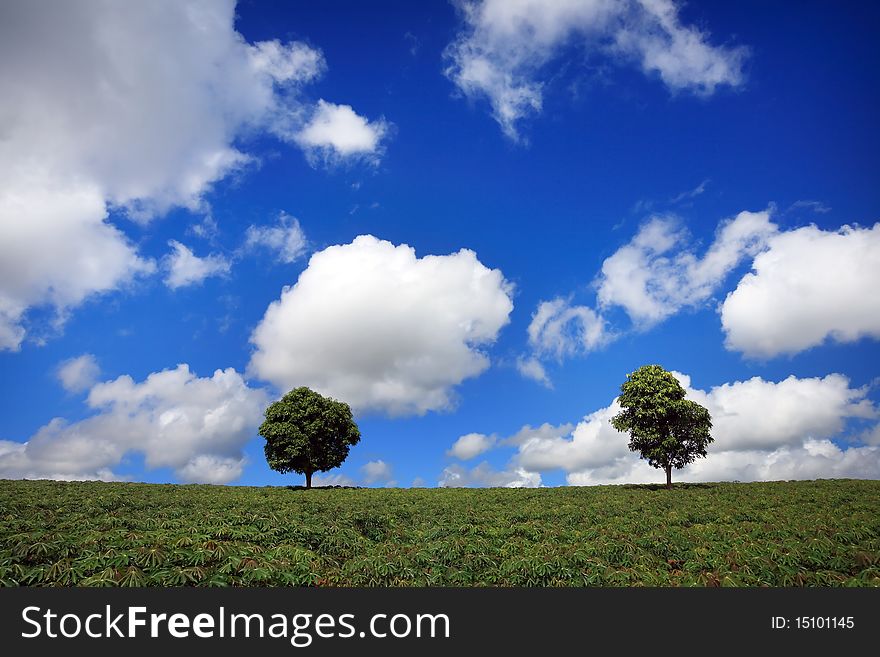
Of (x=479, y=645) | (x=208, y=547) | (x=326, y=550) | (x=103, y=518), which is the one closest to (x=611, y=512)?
(x=326, y=550)

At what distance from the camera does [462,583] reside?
12.6 m

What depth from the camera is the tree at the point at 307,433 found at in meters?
48.8

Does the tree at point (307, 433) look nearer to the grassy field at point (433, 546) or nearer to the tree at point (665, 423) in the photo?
the grassy field at point (433, 546)

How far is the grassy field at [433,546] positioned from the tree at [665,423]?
17429 mm

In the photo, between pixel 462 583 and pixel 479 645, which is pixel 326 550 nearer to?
pixel 462 583

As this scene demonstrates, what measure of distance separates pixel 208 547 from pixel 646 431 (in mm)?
38792

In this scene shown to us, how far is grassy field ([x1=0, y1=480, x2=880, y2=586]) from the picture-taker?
11.8 metres

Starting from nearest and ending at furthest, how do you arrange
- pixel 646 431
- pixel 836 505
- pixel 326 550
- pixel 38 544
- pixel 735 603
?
pixel 735 603
pixel 38 544
pixel 326 550
pixel 836 505
pixel 646 431

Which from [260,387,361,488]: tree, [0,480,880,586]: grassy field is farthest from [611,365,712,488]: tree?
[260,387,361,488]: tree

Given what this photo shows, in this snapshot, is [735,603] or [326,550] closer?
[735,603]

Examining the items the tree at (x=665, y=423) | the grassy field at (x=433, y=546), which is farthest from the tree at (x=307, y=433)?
the tree at (x=665, y=423)

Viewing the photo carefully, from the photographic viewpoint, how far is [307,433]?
1938 inches

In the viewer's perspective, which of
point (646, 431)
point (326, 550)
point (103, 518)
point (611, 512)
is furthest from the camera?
point (646, 431)

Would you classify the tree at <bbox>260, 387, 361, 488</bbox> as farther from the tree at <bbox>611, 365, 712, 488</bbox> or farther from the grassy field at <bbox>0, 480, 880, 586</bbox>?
the tree at <bbox>611, 365, 712, 488</bbox>
